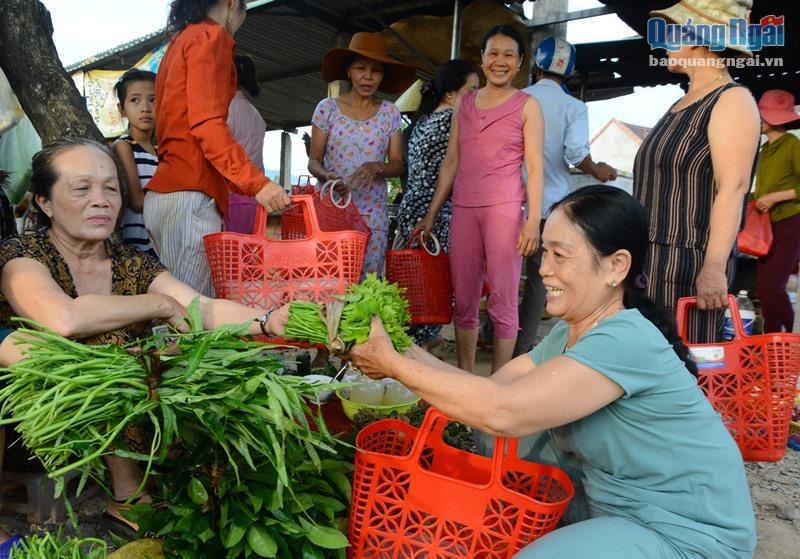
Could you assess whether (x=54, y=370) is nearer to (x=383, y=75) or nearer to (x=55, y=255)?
(x=55, y=255)

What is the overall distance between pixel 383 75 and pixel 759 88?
237 inches

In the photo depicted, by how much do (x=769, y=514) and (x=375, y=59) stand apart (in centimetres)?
319

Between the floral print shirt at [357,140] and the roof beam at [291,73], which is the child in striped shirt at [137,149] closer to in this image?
the floral print shirt at [357,140]

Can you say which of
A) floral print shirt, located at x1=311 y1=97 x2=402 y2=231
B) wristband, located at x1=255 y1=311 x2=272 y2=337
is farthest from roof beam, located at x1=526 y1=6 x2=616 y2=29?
wristband, located at x1=255 y1=311 x2=272 y2=337

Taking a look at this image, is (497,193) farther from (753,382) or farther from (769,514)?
(769,514)

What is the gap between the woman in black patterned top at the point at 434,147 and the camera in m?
3.95

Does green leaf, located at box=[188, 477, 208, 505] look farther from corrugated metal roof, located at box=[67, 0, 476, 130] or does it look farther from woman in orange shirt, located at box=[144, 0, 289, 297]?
corrugated metal roof, located at box=[67, 0, 476, 130]

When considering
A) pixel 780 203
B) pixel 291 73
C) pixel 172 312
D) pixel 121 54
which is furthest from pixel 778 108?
pixel 121 54

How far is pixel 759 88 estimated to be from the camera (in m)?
7.54

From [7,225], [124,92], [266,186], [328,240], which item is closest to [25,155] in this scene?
[7,225]

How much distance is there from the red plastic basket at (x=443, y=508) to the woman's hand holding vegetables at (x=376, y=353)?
0.20 m

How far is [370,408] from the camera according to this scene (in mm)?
2246

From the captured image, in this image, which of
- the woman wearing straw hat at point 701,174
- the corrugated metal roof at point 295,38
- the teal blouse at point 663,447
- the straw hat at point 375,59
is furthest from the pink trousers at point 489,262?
the corrugated metal roof at point 295,38

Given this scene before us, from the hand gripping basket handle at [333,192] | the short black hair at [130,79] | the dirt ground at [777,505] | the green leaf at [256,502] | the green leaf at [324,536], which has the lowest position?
the dirt ground at [777,505]
